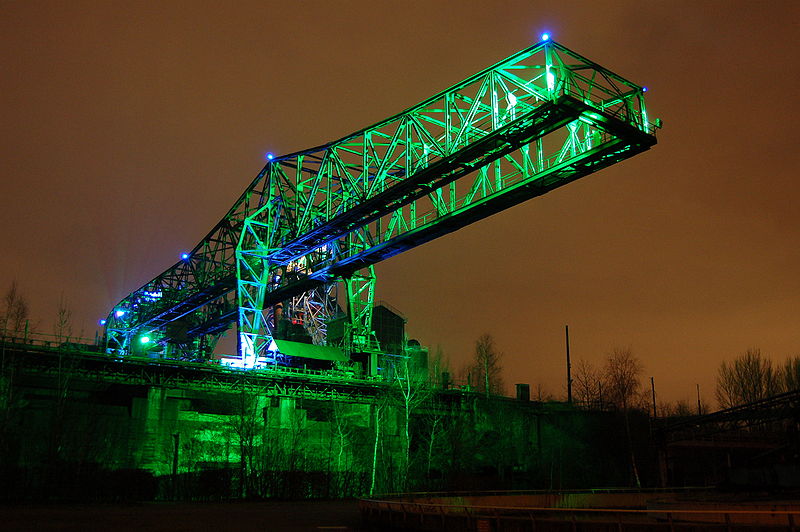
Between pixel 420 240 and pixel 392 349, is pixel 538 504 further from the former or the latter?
pixel 392 349

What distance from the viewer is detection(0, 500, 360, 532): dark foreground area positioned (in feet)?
65.1

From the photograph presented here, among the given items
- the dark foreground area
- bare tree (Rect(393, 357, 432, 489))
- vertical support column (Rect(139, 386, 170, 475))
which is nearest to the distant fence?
the dark foreground area

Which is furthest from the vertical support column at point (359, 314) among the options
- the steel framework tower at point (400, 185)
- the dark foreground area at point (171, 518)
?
the dark foreground area at point (171, 518)

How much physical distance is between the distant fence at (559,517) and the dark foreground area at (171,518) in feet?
5.95

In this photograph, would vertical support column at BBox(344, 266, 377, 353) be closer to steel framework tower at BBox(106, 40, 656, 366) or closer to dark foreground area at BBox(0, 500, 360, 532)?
steel framework tower at BBox(106, 40, 656, 366)

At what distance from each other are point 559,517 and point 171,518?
13.4 meters

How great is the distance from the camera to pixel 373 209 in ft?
138

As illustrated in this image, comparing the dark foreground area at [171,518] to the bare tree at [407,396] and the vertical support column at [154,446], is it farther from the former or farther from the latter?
the vertical support column at [154,446]

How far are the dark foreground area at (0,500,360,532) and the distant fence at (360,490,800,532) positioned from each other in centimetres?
181

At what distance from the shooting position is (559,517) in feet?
58.0

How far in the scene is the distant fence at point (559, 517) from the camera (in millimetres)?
13875

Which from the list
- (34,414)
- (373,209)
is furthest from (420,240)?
(34,414)

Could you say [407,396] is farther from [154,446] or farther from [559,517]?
[559,517]

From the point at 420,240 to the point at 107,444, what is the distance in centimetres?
2122
